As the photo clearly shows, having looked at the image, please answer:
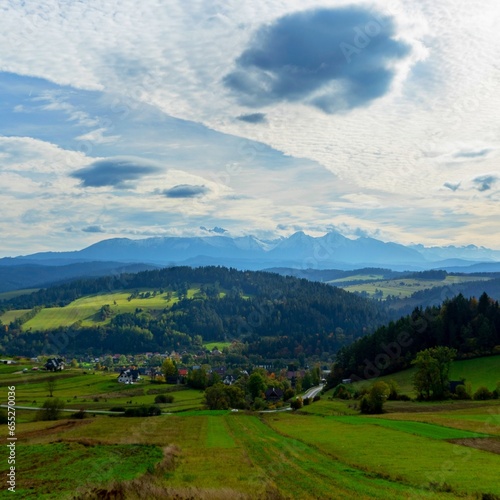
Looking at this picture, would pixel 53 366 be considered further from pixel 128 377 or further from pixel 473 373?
pixel 473 373

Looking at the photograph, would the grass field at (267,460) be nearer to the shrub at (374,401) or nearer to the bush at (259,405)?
the shrub at (374,401)

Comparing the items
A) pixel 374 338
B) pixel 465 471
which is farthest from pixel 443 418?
pixel 374 338

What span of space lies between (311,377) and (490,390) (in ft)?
249

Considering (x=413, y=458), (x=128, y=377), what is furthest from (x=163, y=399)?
(x=413, y=458)

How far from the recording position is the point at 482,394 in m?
75.0

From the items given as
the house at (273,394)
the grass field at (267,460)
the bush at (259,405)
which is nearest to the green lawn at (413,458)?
the grass field at (267,460)

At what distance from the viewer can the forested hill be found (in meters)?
107

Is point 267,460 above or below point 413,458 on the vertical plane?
below

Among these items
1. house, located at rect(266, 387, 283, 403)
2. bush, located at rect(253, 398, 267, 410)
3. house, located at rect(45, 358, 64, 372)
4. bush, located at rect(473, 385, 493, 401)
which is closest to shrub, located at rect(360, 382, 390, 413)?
bush, located at rect(473, 385, 493, 401)

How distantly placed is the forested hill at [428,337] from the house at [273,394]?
15.2m

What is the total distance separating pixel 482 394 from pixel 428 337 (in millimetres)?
42277

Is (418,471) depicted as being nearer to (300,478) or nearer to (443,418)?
(300,478)

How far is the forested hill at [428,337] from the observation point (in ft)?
351

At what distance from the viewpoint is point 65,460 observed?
29594 mm
